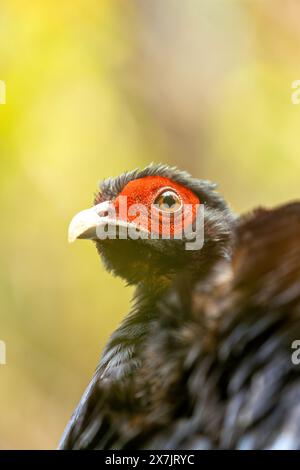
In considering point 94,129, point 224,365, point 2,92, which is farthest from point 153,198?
point 94,129

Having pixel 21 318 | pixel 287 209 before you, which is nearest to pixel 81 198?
pixel 21 318

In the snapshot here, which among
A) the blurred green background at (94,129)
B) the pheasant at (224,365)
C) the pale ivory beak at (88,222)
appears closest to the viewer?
the pheasant at (224,365)

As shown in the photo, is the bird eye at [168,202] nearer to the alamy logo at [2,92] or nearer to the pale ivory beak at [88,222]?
the pale ivory beak at [88,222]

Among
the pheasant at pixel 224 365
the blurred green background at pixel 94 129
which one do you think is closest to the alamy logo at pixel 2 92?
the blurred green background at pixel 94 129

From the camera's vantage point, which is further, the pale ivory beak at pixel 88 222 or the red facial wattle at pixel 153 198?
the red facial wattle at pixel 153 198

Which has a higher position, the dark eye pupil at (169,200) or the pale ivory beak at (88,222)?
the dark eye pupil at (169,200)

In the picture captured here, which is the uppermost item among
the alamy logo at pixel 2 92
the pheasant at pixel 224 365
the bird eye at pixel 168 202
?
the alamy logo at pixel 2 92

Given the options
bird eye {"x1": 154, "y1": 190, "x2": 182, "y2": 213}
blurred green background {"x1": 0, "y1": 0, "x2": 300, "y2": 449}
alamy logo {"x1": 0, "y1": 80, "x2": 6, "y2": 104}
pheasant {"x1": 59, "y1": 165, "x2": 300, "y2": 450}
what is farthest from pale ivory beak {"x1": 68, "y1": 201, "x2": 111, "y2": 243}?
blurred green background {"x1": 0, "y1": 0, "x2": 300, "y2": 449}
